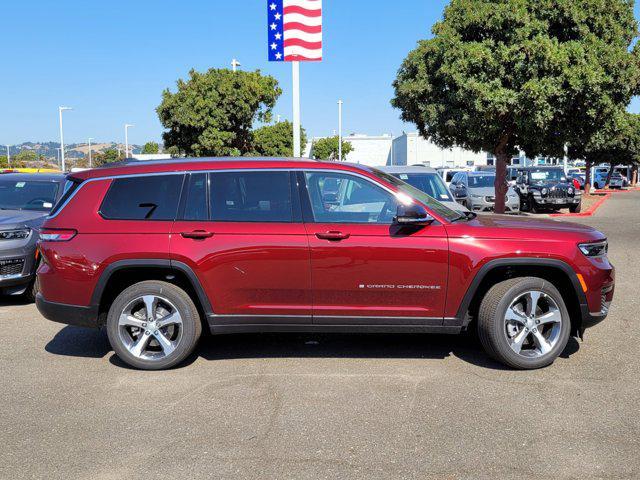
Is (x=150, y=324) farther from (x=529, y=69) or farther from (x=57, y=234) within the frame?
(x=529, y=69)

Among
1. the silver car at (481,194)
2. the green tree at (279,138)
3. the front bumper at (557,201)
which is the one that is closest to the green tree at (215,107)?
the green tree at (279,138)

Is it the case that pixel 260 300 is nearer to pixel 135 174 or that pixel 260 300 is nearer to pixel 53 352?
pixel 135 174

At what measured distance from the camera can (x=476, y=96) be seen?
1723cm

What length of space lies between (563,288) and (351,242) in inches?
75.2

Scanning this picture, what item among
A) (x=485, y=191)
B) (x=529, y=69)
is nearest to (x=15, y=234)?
(x=529, y=69)

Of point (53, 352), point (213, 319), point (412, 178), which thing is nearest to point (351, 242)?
point (213, 319)

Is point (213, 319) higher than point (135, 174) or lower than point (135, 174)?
lower

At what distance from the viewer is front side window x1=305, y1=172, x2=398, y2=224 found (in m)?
5.12

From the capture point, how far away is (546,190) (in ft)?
77.1

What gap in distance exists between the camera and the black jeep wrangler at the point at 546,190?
23500 mm

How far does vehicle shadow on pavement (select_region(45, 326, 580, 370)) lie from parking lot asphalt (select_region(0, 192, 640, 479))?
0.02 metres

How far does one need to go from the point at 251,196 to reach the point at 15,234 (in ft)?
13.2

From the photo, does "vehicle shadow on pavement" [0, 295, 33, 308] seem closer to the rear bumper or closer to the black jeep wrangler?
the rear bumper

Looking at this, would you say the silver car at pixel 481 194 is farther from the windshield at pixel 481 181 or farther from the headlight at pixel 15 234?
the headlight at pixel 15 234
